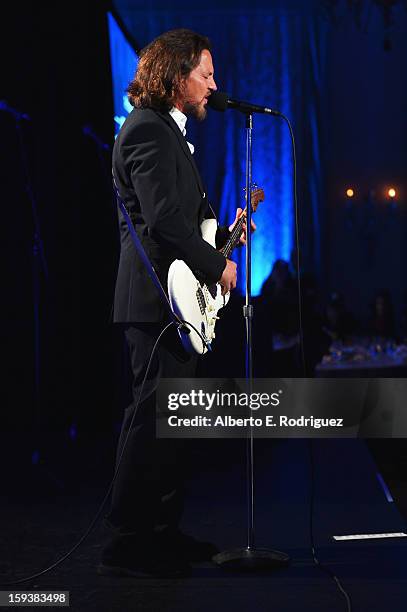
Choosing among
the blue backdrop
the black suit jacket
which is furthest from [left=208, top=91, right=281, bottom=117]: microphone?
the blue backdrop

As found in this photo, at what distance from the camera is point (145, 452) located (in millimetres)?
2578

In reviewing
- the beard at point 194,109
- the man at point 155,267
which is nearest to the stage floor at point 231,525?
the man at point 155,267

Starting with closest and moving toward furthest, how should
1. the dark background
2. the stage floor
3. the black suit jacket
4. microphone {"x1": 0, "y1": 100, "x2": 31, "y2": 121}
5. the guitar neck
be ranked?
the stage floor
the black suit jacket
the guitar neck
microphone {"x1": 0, "y1": 100, "x2": 31, "y2": 121}
the dark background

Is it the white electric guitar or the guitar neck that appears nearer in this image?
the white electric guitar

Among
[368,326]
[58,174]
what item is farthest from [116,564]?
[368,326]

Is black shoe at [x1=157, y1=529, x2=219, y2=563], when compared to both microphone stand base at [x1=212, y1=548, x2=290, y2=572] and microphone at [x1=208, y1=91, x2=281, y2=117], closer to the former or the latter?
microphone stand base at [x1=212, y1=548, x2=290, y2=572]

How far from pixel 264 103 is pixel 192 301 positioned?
8.84 meters

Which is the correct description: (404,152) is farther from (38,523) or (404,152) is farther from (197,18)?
(38,523)

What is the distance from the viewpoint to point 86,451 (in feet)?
15.8

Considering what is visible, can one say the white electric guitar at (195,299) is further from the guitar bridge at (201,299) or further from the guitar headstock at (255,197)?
the guitar headstock at (255,197)

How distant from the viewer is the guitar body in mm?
2506

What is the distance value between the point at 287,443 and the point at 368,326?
577cm

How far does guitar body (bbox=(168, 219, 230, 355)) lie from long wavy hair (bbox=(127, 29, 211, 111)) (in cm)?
43

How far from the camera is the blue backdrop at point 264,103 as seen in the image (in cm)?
1103
